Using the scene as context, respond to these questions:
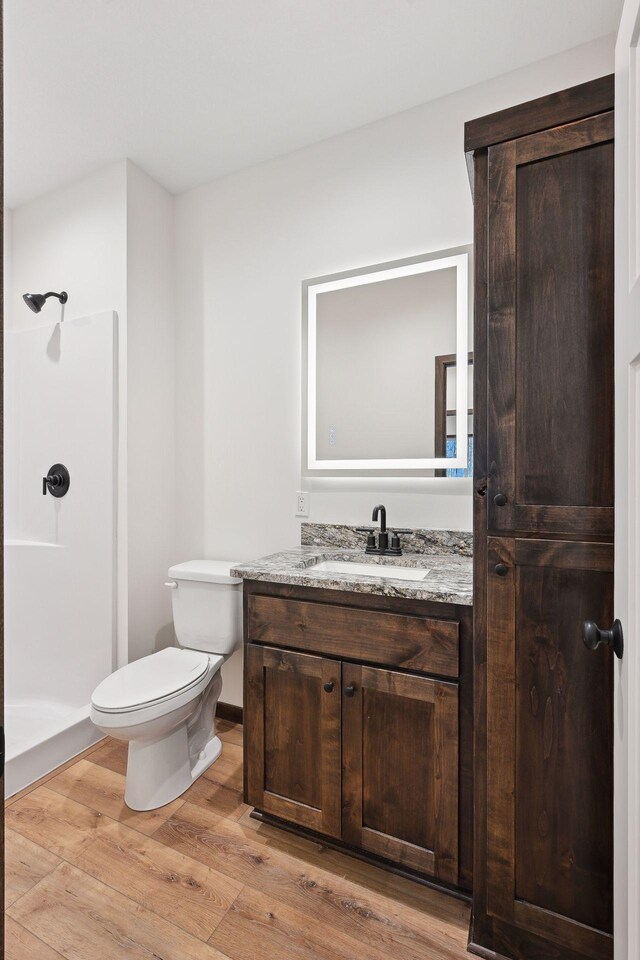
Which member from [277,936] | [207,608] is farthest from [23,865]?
[207,608]

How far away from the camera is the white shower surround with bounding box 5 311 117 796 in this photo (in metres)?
2.36

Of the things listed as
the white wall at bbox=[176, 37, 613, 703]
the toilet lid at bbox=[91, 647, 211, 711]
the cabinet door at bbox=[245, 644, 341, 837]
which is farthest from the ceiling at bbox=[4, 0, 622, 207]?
the toilet lid at bbox=[91, 647, 211, 711]

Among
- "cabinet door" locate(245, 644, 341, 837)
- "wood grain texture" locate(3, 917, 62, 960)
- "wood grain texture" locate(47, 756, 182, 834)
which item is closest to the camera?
"wood grain texture" locate(3, 917, 62, 960)

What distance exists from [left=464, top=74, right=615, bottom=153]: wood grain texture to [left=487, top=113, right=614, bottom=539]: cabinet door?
20mm

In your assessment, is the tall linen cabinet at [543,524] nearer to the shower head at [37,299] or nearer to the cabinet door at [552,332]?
the cabinet door at [552,332]

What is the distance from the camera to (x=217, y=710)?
2.49 metres

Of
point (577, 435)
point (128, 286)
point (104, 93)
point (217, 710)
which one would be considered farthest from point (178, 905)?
point (104, 93)

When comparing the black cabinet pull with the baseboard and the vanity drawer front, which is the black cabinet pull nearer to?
the vanity drawer front

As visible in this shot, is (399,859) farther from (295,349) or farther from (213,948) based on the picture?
(295,349)

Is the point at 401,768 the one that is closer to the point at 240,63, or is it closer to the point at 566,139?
the point at 566,139

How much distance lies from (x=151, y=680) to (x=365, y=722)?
0.85 meters

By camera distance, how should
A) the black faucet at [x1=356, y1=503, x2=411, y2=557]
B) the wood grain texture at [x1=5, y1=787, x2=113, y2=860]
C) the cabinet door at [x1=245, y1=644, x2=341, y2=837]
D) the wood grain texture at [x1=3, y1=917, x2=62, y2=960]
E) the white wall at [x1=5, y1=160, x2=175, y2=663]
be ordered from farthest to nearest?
the white wall at [x1=5, y1=160, x2=175, y2=663]
the black faucet at [x1=356, y1=503, x2=411, y2=557]
the wood grain texture at [x1=5, y1=787, x2=113, y2=860]
the cabinet door at [x1=245, y1=644, x2=341, y2=837]
the wood grain texture at [x1=3, y1=917, x2=62, y2=960]

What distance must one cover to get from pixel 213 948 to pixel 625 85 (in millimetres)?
2135

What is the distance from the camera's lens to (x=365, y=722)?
1.51 metres
